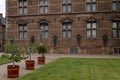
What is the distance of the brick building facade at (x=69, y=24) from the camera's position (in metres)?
30.6

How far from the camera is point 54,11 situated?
32406mm

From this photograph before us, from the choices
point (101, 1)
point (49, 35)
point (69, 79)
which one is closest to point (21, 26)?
point (49, 35)

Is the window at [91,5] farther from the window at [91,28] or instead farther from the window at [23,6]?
the window at [23,6]

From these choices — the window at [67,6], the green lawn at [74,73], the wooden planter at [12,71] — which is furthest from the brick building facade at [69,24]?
the wooden planter at [12,71]

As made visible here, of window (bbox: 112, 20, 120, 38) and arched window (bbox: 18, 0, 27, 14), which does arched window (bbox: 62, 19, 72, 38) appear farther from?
arched window (bbox: 18, 0, 27, 14)

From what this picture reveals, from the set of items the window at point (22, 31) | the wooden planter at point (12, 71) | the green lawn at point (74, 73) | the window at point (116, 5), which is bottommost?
the green lawn at point (74, 73)

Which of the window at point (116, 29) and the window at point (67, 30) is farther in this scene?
the window at point (67, 30)

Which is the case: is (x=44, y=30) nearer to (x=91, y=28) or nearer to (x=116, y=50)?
(x=91, y=28)

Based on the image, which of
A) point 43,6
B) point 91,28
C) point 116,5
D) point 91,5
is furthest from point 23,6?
point 116,5

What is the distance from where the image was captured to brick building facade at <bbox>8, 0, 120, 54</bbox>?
3059 cm

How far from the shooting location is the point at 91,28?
30984 mm

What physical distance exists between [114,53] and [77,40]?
467 cm

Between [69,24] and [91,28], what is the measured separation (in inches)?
111

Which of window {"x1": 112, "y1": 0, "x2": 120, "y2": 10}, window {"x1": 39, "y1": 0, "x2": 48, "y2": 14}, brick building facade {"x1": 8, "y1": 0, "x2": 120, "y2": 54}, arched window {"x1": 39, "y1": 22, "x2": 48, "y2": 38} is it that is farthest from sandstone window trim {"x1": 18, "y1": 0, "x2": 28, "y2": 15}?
window {"x1": 112, "y1": 0, "x2": 120, "y2": 10}
